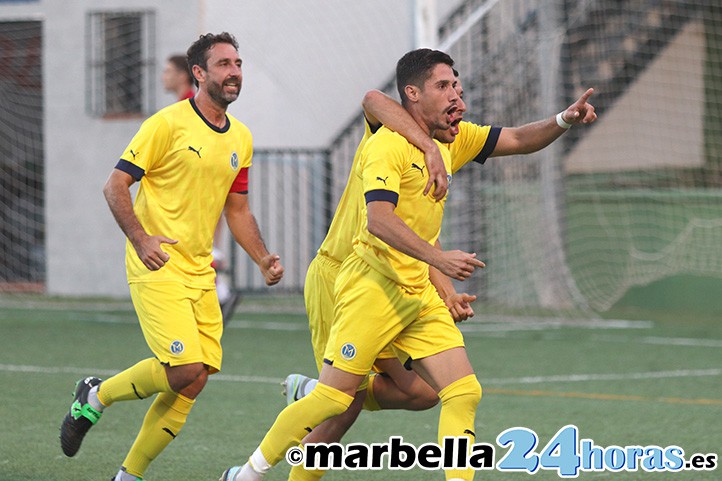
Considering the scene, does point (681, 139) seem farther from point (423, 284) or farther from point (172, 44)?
point (423, 284)

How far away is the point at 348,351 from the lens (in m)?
5.45

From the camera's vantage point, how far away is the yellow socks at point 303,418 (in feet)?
17.9

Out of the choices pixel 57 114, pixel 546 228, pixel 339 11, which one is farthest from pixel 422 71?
pixel 57 114

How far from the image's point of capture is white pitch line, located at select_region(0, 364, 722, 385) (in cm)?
1015

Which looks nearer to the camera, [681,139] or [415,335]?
[415,335]

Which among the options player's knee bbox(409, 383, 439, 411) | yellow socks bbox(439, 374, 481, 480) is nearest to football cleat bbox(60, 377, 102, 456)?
player's knee bbox(409, 383, 439, 411)

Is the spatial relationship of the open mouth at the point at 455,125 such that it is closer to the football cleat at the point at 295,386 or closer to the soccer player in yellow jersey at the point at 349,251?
the soccer player in yellow jersey at the point at 349,251

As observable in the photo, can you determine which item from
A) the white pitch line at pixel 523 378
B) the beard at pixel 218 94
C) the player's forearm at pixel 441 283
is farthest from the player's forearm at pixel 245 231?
the white pitch line at pixel 523 378

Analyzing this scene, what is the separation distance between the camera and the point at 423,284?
18.5 feet

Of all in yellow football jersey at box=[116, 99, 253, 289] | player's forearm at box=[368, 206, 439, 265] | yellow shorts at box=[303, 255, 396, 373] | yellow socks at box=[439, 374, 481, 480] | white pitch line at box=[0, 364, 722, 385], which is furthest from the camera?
white pitch line at box=[0, 364, 722, 385]

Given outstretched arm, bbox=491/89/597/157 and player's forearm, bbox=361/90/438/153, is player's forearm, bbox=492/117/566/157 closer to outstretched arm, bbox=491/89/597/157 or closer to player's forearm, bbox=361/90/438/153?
outstretched arm, bbox=491/89/597/157

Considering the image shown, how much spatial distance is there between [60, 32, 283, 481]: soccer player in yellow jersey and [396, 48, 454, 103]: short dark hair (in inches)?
42.8

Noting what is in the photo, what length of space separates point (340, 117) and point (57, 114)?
149 inches

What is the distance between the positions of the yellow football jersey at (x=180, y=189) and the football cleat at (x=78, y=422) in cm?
62
